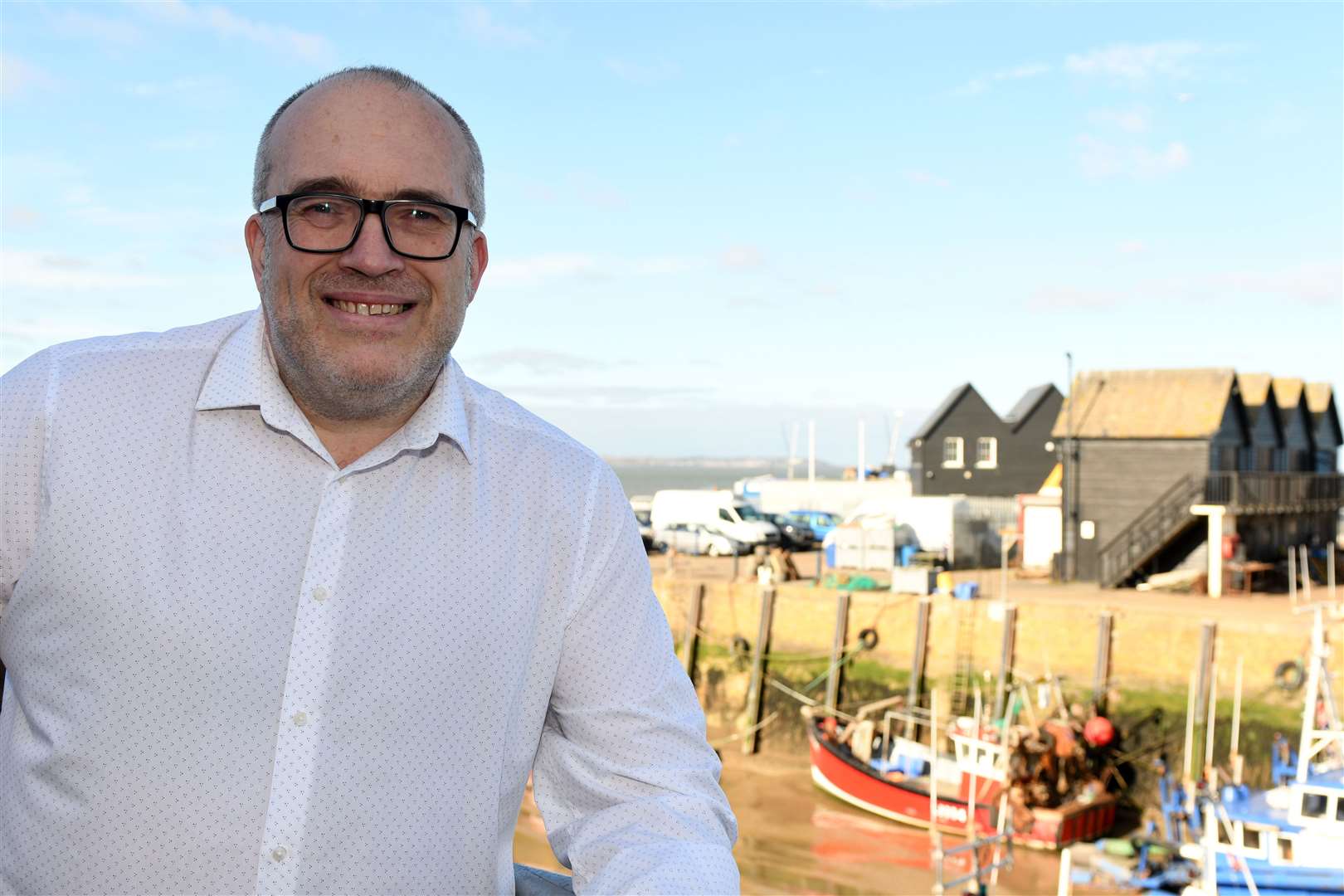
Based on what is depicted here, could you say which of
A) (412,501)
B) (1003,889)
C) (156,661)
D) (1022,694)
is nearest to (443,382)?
(412,501)

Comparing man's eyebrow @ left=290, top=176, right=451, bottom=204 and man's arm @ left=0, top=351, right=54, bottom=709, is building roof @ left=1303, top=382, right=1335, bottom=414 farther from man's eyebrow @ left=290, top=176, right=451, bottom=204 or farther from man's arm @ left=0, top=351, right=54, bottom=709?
man's arm @ left=0, top=351, right=54, bottom=709

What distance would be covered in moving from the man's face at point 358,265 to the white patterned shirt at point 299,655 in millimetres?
→ 98

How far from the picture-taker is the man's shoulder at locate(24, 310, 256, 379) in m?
2.08

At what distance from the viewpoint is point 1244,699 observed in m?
19.4

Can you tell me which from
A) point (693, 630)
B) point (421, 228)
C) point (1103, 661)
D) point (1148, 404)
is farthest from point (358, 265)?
point (1148, 404)

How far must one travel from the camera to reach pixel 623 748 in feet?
6.99

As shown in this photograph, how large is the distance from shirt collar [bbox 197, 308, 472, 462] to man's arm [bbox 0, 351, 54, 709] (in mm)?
253

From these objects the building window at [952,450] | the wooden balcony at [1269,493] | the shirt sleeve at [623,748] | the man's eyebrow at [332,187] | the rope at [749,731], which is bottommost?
the rope at [749,731]

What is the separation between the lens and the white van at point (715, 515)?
3597 cm

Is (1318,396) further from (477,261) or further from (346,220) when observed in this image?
(346,220)

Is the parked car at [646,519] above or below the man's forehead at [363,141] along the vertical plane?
below

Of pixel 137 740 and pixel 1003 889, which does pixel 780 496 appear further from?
pixel 137 740

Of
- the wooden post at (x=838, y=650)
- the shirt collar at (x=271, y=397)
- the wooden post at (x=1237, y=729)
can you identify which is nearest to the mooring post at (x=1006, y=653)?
the wooden post at (x=838, y=650)

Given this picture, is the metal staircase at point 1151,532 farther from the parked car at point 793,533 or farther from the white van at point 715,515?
the white van at point 715,515
